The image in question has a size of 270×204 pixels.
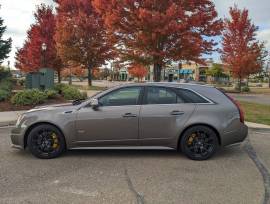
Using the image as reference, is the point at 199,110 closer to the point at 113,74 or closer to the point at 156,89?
the point at 156,89

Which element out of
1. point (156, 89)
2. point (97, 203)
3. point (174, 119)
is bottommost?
point (97, 203)

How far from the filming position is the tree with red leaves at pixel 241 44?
34.9 metres

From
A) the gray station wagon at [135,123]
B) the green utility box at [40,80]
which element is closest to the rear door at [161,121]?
the gray station wagon at [135,123]

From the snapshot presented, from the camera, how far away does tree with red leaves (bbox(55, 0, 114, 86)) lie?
105ft

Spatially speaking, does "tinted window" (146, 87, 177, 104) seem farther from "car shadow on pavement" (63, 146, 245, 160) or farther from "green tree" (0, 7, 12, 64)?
"green tree" (0, 7, 12, 64)

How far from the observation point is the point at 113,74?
365 ft

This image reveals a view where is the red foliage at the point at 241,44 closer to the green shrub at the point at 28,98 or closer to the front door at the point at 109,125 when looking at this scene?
the green shrub at the point at 28,98

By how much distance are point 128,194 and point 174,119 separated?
2.21m

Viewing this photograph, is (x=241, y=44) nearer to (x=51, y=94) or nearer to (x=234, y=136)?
(x=51, y=94)

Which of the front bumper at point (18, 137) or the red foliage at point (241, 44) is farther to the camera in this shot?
the red foliage at point (241, 44)

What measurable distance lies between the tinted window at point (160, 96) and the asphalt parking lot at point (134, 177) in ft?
3.59

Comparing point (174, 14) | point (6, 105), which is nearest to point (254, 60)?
point (174, 14)

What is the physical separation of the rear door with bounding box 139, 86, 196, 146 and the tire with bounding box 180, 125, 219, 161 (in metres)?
0.22

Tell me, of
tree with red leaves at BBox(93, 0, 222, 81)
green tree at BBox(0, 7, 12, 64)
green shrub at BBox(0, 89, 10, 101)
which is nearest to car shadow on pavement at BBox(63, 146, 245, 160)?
green shrub at BBox(0, 89, 10, 101)
